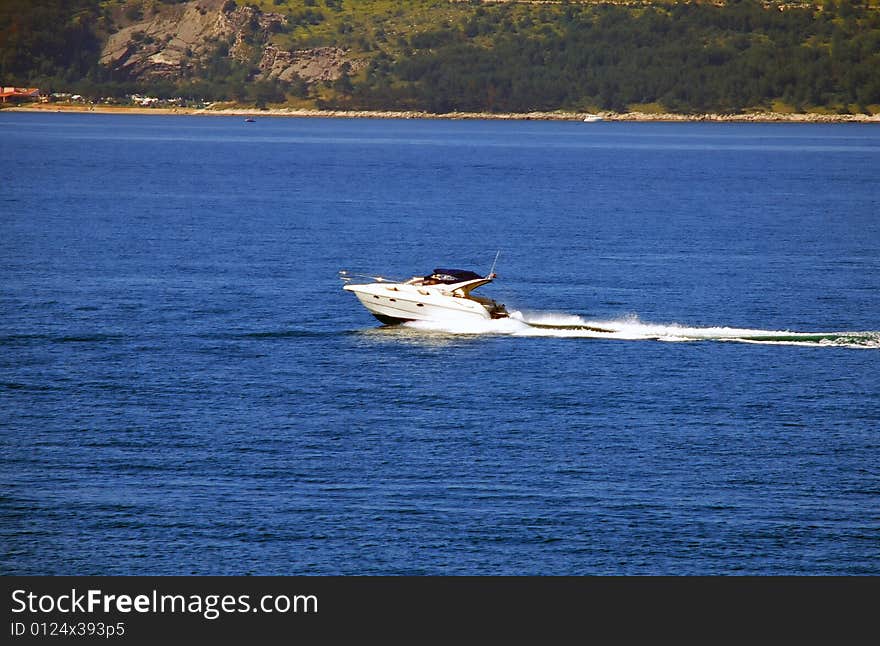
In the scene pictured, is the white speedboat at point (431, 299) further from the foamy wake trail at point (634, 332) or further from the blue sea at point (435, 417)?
the blue sea at point (435, 417)

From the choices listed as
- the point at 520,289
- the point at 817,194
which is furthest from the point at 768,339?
the point at 817,194

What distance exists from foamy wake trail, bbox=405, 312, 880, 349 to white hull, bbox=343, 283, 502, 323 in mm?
530

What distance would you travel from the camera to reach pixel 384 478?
55.4 meters

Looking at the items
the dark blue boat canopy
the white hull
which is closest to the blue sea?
the white hull

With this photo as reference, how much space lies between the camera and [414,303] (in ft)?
272

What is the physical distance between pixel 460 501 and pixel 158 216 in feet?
346

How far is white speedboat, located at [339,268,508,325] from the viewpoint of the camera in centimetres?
8212

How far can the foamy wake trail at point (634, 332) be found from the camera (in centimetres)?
8056

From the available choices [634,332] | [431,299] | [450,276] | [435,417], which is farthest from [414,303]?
[435,417]

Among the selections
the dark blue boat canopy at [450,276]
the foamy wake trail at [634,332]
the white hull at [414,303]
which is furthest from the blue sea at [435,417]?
the dark blue boat canopy at [450,276]

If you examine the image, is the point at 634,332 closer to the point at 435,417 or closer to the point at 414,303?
the point at 414,303

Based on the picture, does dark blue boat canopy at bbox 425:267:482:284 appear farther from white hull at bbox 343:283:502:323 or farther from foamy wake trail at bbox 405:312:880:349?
foamy wake trail at bbox 405:312:880:349

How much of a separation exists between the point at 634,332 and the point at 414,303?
1285cm
